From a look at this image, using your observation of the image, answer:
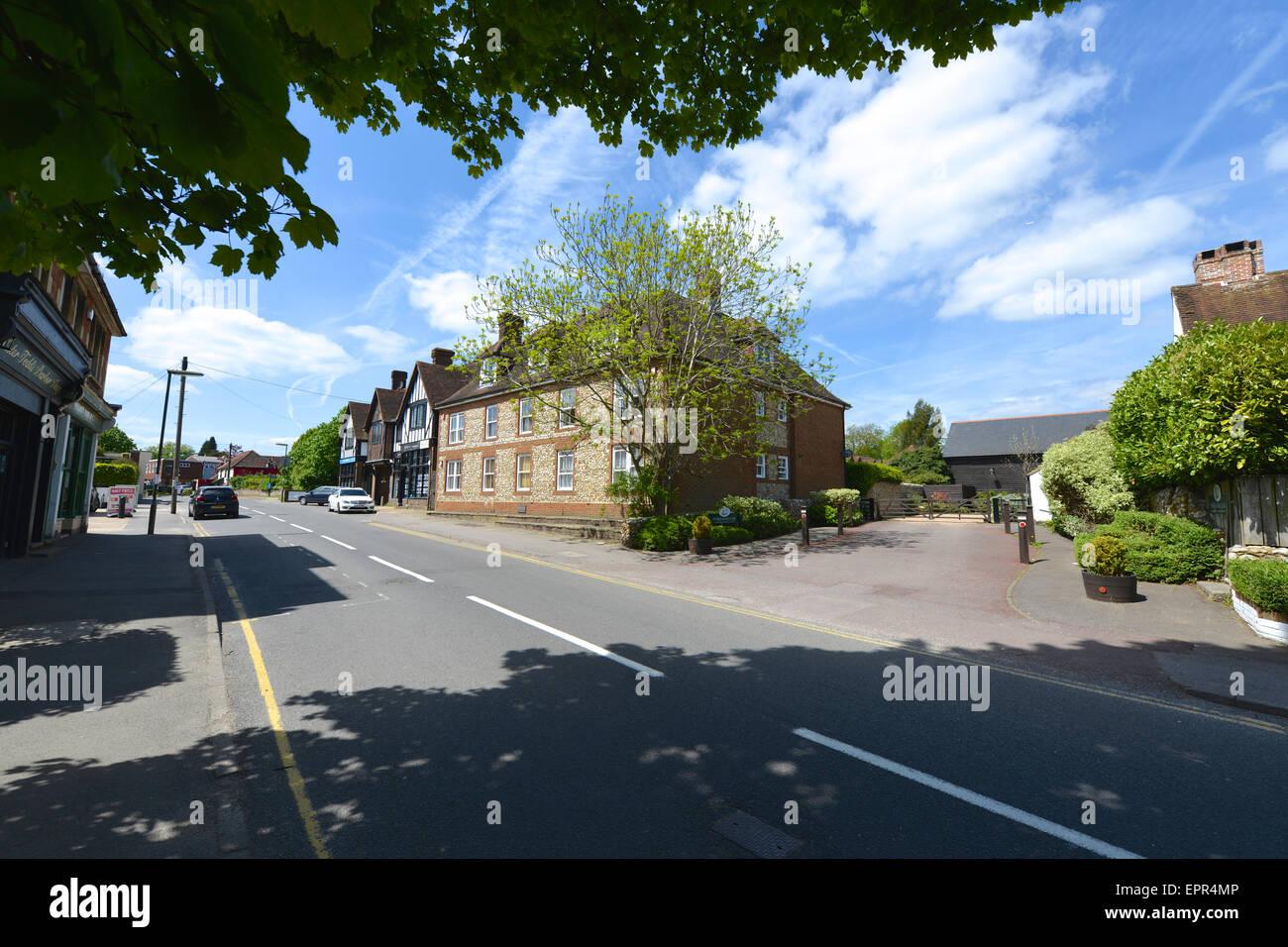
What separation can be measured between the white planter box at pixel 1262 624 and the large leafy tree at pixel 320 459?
69984mm

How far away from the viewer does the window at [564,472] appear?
1057 inches

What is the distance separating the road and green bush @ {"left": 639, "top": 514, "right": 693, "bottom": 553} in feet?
35.1

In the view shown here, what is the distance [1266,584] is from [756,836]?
9097 millimetres

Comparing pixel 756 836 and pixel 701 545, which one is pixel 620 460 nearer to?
pixel 701 545

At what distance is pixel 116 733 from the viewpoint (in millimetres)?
4633

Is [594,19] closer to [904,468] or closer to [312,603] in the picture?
[312,603]

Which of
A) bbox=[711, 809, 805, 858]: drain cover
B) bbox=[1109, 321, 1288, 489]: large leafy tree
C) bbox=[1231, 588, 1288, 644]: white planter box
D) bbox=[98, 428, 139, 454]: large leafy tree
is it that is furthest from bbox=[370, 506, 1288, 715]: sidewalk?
bbox=[98, 428, 139, 454]: large leafy tree

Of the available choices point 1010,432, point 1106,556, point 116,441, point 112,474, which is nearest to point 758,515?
point 1106,556

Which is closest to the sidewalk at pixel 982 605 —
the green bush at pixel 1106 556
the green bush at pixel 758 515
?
the green bush at pixel 1106 556

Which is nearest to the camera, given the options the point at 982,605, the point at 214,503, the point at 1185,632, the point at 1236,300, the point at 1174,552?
the point at 1185,632

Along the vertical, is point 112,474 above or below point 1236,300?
below

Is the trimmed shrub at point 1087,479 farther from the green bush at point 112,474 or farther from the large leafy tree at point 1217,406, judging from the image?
the green bush at point 112,474

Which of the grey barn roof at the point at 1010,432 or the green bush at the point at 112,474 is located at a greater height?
the grey barn roof at the point at 1010,432
